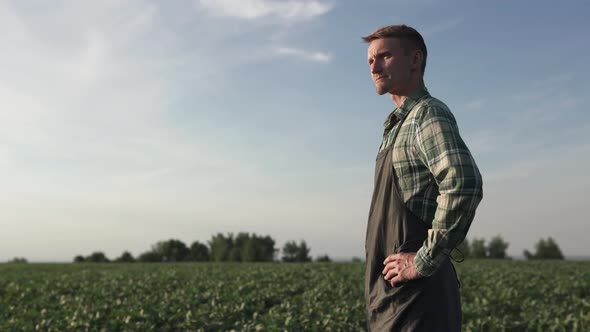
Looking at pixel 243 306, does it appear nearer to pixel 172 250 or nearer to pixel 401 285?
pixel 401 285

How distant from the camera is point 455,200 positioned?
2.46m

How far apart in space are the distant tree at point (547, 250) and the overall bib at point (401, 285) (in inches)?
2466

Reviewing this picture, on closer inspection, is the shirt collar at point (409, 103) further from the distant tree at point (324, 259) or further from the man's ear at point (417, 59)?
the distant tree at point (324, 259)

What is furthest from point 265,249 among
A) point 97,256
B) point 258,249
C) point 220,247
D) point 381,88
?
point 381,88

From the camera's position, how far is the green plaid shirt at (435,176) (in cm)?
247

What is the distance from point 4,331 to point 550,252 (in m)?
64.2

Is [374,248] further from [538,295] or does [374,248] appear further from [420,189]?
[538,295]

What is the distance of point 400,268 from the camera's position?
2686 mm

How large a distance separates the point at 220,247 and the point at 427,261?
6950 cm

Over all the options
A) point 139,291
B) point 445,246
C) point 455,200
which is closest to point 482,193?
point 455,200

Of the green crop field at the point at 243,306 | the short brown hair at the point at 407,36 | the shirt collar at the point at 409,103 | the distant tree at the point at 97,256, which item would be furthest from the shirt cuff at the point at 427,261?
the distant tree at the point at 97,256

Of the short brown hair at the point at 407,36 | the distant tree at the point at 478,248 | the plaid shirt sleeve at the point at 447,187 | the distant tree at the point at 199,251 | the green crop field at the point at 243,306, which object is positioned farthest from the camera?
the distant tree at the point at 199,251

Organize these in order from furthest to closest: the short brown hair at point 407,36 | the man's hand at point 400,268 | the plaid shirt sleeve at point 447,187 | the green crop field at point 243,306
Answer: the green crop field at point 243,306, the short brown hair at point 407,36, the man's hand at point 400,268, the plaid shirt sleeve at point 447,187

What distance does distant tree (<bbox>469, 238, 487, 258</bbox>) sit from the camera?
57.9 m
